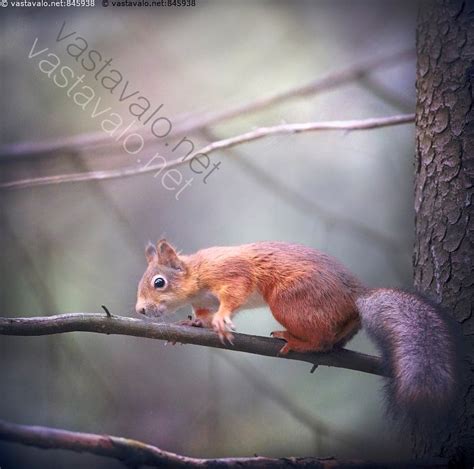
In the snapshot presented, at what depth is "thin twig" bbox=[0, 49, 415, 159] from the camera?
2.11 metres

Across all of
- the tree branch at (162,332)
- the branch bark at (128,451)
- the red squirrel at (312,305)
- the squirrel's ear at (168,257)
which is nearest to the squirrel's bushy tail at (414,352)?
the red squirrel at (312,305)

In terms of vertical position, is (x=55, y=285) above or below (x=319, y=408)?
above

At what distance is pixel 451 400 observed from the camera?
65.0 inches

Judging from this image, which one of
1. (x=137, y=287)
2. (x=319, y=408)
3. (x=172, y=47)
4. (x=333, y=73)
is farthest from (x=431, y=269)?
(x=172, y=47)

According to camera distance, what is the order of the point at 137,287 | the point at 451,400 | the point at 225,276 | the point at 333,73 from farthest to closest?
the point at 333,73 < the point at 137,287 < the point at 225,276 < the point at 451,400

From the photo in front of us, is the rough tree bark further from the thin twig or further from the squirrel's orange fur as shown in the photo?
the squirrel's orange fur

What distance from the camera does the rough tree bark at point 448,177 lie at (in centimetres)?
193

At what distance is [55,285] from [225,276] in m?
0.65

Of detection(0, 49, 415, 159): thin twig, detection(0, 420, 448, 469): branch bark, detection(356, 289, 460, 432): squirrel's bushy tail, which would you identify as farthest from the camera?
detection(0, 49, 415, 159): thin twig

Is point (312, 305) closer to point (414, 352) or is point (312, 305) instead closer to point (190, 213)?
point (414, 352)

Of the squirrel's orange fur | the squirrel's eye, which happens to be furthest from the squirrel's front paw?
the squirrel's eye

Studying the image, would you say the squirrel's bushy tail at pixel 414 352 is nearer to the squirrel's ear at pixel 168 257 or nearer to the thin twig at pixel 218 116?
the squirrel's ear at pixel 168 257

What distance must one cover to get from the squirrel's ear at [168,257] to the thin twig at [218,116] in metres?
0.45

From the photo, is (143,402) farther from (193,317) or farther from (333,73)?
(333,73)
